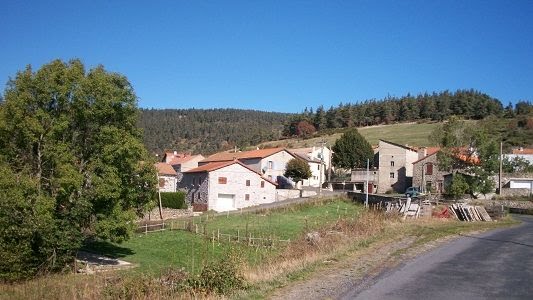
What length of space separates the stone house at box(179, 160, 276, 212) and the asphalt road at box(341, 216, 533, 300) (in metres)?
42.9

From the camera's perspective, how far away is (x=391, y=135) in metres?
132

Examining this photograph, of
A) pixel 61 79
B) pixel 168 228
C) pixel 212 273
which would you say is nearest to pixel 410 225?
pixel 212 273

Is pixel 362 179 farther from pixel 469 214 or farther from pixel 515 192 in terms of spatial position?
pixel 469 214

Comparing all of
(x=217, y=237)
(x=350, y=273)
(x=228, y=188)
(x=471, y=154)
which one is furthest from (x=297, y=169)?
(x=350, y=273)

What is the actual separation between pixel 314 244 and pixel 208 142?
180 metres

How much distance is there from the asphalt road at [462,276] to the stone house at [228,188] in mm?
42938

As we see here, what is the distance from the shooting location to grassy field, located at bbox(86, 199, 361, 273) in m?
26.4

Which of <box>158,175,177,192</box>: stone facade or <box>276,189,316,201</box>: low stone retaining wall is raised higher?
<box>158,175,177,192</box>: stone facade

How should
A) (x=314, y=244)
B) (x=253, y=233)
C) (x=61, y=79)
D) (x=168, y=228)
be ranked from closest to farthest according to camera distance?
1. (x=314, y=244)
2. (x=61, y=79)
3. (x=253, y=233)
4. (x=168, y=228)

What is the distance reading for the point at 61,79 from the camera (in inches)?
1085

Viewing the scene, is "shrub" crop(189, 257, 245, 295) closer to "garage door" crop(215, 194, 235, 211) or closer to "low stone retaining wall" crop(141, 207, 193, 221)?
"low stone retaining wall" crop(141, 207, 193, 221)

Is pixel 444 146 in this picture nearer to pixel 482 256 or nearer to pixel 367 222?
pixel 367 222

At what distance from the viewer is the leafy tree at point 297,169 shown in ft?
252

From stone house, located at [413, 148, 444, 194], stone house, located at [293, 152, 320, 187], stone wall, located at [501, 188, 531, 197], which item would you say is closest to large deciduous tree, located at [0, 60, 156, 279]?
stone wall, located at [501, 188, 531, 197]
